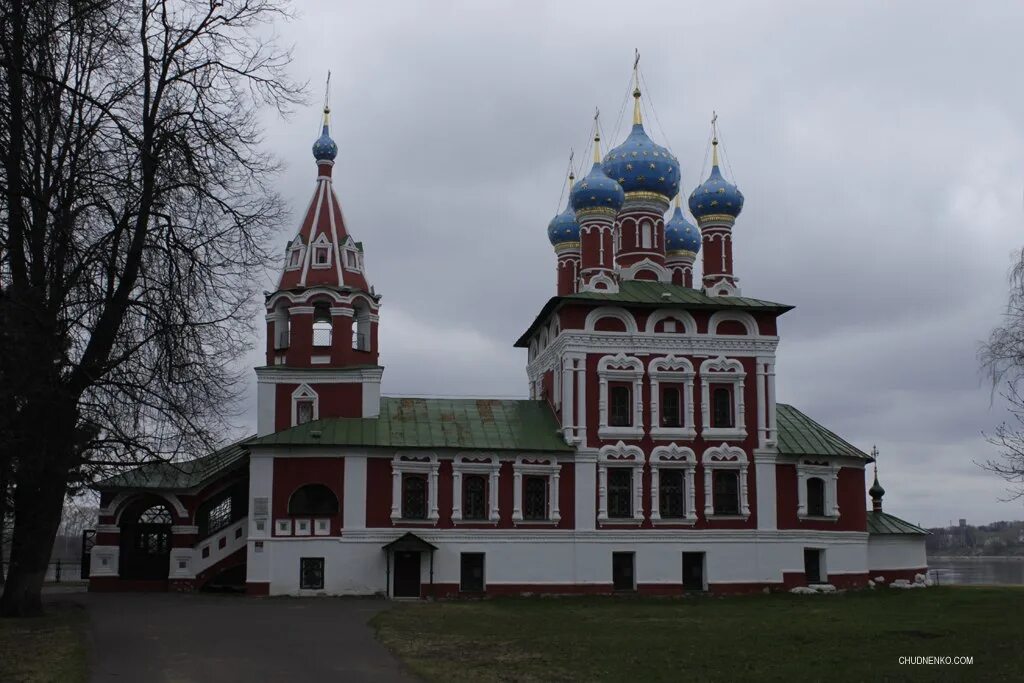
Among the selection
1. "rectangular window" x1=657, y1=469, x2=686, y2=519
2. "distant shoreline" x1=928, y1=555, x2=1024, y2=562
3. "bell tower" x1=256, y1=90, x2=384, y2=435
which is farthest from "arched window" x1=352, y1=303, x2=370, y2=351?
"distant shoreline" x1=928, y1=555, x2=1024, y2=562

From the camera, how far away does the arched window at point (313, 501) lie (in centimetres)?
2708

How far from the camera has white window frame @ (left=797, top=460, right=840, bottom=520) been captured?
29609 mm

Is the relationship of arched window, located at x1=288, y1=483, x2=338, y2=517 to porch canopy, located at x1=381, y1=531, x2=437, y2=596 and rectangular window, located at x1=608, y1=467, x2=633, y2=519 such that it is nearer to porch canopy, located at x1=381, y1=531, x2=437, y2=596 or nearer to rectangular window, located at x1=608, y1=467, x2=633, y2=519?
porch canopy, located at x1=381, y1=531, x2=437, y2=596

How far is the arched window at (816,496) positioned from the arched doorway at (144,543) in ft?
59.2

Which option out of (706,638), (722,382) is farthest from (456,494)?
(706,638)

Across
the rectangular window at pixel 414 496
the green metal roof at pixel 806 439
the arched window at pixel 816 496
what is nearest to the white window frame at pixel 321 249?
the rectangular window at pixel 414 496

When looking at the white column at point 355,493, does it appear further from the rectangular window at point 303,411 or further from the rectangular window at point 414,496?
the rectangular window at point 303,411

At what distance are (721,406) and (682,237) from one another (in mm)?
7350

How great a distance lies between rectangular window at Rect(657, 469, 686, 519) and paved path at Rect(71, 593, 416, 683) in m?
8.96

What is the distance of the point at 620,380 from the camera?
1151 inches

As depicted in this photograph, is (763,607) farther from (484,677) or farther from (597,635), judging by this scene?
(484,677)

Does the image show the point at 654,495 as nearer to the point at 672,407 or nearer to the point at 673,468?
the point at 673,468

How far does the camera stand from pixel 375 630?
60.3 feet

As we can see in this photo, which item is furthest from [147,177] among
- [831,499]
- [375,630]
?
[831,499]
